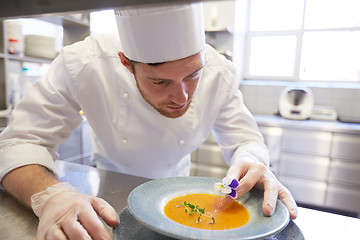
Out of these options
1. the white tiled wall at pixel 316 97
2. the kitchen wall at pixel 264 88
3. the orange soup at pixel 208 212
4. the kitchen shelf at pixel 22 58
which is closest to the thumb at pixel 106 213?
the orange soup at pixel 208 212

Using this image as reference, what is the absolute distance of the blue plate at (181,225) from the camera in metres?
0.54

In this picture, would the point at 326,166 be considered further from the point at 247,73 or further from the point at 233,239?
the point at 233,239

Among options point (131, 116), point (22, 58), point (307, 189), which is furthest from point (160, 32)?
point (307, 189)

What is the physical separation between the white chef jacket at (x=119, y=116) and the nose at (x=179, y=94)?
0.27 meters

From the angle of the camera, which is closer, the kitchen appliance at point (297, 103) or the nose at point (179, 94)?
the nose at point (179, 94)

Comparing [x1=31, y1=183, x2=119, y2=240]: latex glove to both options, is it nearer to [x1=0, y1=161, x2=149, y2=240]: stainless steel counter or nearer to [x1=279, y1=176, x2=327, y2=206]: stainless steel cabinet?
[x1=0, y1=161, x2=149, y2=240]: stainless steel counter

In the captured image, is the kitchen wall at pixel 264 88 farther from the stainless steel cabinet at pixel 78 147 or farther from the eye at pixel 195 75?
the eye at pixel 195 75

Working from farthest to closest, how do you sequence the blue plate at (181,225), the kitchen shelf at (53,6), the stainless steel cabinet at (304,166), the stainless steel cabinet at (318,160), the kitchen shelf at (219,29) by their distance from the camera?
the kitchen shelf at (219,29) → the stainless steel cabinet at (304,166) → the stainless steel cabinet at (318,160) → the blue plate at (181,225) → the kitchen shelf at (53,6)

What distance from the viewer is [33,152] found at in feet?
3.04

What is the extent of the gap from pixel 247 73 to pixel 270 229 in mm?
3988

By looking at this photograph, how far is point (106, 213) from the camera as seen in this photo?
66 cm

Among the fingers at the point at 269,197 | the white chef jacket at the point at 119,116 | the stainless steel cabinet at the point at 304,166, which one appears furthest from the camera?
the stainless steel cabinet at the point at 304,166

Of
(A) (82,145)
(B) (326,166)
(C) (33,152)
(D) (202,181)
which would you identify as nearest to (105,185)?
(C) (33,152)

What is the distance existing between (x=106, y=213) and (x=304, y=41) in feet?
13.4
